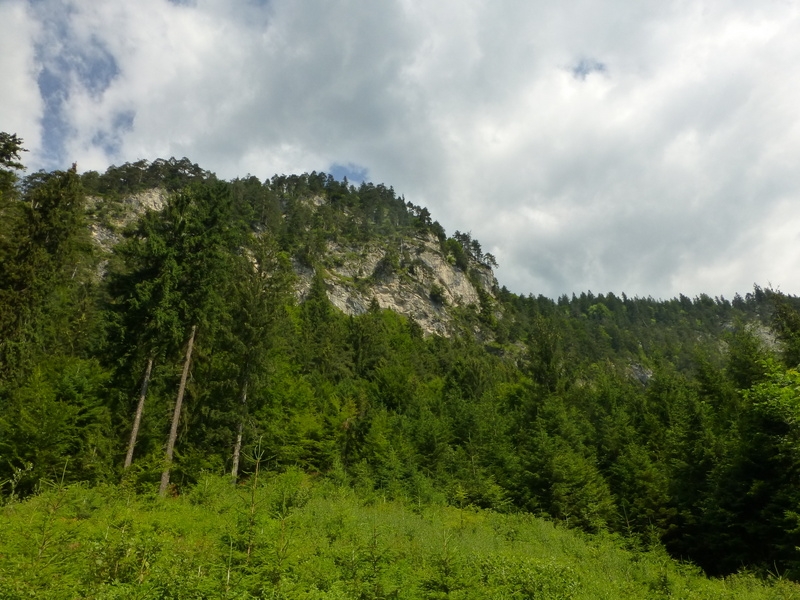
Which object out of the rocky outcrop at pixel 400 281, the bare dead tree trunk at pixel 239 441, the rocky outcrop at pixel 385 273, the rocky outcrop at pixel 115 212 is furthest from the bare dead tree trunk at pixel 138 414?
the rocky outcrop at pixel 115 212

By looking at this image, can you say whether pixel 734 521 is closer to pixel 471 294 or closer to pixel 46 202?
pixel 46 202

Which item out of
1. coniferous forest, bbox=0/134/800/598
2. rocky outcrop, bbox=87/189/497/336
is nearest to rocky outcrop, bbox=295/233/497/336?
rocky outcrop, bbox=87/189/497/336

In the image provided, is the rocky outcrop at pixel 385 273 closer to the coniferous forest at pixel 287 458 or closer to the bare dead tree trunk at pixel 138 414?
the coniferous forest at pixel 287 458

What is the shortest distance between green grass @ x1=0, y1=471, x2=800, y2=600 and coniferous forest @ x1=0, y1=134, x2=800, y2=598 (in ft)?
0.20

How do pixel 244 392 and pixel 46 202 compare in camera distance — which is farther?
pixel 244 392

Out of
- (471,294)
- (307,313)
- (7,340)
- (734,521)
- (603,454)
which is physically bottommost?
(734,521)

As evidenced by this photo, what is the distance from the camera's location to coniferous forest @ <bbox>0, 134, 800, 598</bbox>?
7.84 m

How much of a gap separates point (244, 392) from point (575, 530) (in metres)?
18.9

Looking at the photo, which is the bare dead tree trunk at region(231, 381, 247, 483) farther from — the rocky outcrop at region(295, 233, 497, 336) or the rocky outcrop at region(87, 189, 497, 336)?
the rocky outcrop at region(295, 233, 497, 336)

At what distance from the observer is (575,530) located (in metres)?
22.3

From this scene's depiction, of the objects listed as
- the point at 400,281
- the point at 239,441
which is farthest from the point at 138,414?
the point at 400,281

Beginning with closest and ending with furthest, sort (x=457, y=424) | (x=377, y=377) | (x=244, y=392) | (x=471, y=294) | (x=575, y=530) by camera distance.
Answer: (x=575, y=530) → (x=244, y=392) → (x=457, y=424) → (x=377, y=377) → (x=471, y=294)

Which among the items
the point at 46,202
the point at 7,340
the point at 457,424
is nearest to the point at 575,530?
the point at 457,424

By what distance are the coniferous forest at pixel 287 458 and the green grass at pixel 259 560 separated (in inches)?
2.4
